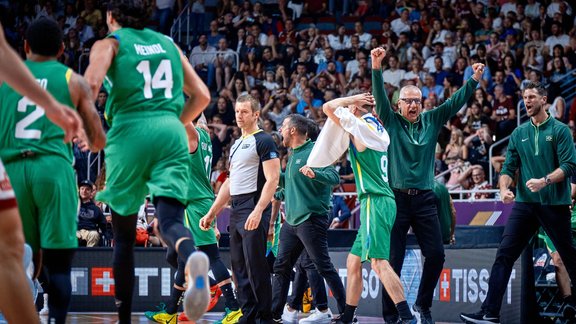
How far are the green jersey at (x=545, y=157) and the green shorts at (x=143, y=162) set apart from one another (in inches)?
185

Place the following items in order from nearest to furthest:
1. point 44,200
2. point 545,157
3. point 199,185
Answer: point 44,200
point 545,157
point 199,185

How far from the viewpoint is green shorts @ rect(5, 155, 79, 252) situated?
212 inches

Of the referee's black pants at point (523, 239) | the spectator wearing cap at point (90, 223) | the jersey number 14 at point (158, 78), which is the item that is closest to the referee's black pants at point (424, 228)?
the referee's black pants at point (523, 239)

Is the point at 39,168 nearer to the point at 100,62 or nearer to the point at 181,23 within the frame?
the point at 100,62

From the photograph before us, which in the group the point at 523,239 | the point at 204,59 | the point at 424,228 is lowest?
the point at 523,239

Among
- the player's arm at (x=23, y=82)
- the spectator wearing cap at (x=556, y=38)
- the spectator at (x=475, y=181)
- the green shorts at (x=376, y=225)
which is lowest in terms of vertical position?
the spectator at (x=475, y=181)

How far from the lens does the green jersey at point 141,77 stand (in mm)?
5781

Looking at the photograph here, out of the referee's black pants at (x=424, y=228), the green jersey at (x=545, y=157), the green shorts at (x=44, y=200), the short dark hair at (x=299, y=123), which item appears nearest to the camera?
the green shorts at (x=44, y=200)

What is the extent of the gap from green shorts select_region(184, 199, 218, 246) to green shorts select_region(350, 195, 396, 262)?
5.85 feet

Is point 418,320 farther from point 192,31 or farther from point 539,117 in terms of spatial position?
point 192,31

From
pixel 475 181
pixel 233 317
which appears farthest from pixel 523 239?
pixel 475 181

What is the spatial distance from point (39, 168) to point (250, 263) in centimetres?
354

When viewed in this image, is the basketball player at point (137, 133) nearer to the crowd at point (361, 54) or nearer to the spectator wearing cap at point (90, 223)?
the spectator wearing cap at point (90, 223)

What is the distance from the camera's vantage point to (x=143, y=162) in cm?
571
